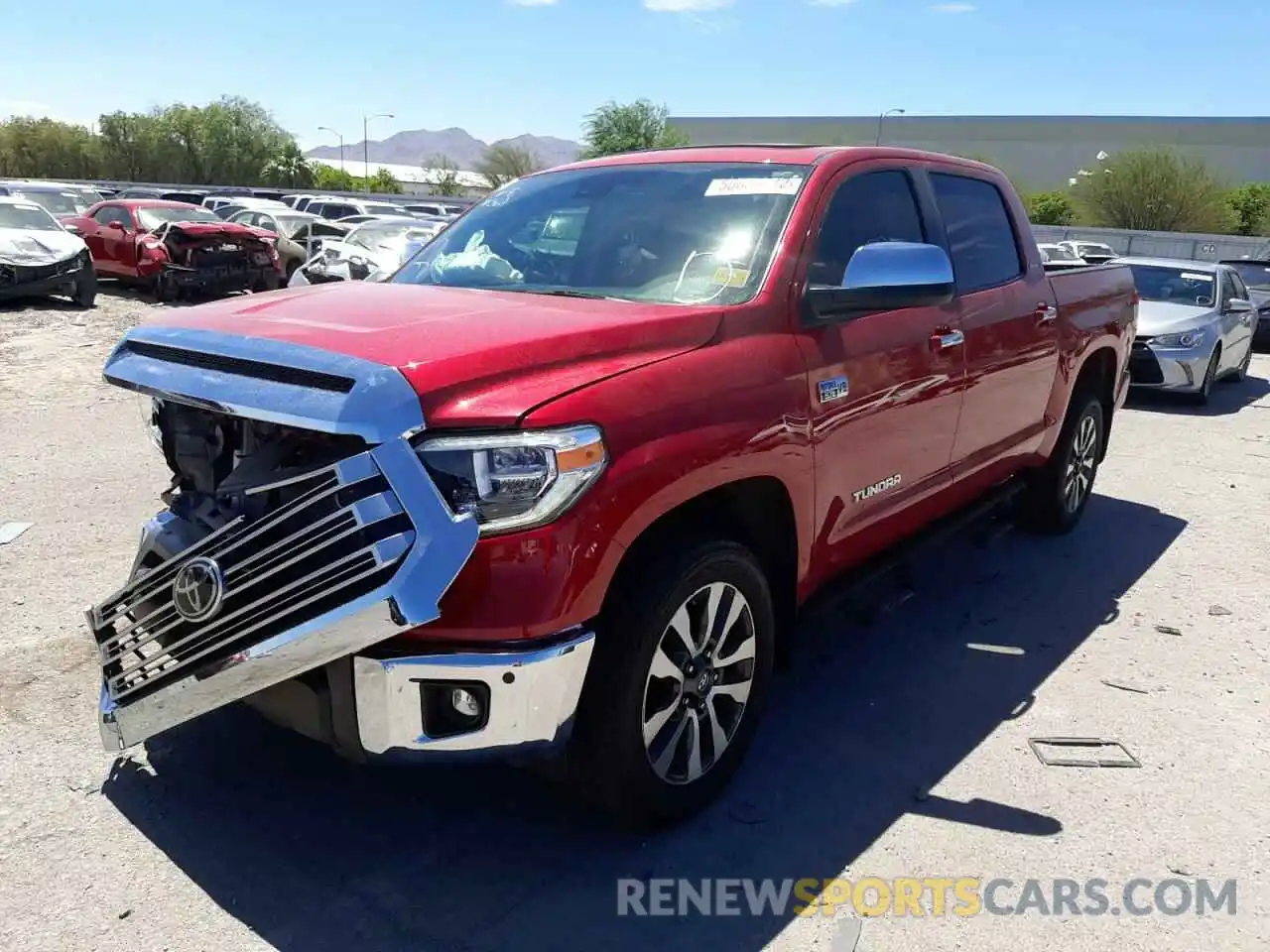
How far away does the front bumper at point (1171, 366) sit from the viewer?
1063 cm

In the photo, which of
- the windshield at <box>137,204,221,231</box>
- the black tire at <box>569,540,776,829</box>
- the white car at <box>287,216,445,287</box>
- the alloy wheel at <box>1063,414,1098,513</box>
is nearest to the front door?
the black tire at <box>569,540,776,829</box>

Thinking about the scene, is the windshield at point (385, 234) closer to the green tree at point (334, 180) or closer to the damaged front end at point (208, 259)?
the damaged front end at point (208, 259)

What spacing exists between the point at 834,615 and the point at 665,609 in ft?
7.26

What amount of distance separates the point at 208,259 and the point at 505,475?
47.5 ft

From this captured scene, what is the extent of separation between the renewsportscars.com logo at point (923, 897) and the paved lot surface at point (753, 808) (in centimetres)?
3

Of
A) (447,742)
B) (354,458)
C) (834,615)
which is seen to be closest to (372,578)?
(354,458)

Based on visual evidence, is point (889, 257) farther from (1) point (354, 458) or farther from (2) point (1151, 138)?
(2) point (1151, 138)

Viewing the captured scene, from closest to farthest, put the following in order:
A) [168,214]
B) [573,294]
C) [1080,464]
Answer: [573,294]
[1080,464]
[168,214]

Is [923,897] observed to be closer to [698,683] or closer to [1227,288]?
[698,683]

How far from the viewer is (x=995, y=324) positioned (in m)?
4.51

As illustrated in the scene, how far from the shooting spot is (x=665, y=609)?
2752mm

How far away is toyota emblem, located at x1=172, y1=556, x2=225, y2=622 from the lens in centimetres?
259

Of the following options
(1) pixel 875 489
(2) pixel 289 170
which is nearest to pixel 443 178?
(2) pixel 289 170

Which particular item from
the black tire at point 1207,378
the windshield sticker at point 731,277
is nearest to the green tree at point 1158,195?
the black tire at point 1207,378
